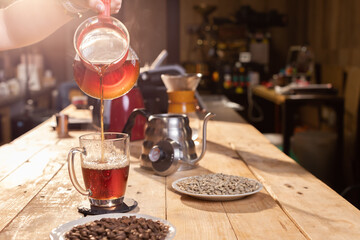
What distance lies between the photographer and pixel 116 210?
1104 mm

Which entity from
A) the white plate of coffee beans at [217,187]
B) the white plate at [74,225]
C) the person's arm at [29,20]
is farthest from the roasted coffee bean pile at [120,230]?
the person's arm at [29,20]

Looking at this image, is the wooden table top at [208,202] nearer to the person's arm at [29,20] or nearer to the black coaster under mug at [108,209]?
the black coaster under mug at [108,209]

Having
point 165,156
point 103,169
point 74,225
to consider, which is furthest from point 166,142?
point 74,225

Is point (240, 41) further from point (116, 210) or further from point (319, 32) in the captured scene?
point (116, 210)

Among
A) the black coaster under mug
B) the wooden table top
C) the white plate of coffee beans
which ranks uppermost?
the white plate of coffee beans

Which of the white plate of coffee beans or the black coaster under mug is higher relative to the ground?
the white plate of coffee beans

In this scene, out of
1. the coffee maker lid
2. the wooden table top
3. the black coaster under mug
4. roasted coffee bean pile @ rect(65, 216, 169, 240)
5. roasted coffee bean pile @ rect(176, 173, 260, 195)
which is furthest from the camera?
the coffee maker lid

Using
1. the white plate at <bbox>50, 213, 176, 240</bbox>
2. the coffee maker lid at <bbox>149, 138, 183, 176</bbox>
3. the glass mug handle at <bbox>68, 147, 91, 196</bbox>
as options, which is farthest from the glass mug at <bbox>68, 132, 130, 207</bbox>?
the coffee maker lid at <bbox>149, 138, 183, 176</bbox>

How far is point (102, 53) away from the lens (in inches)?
48.8

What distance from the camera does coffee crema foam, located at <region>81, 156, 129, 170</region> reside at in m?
1.10

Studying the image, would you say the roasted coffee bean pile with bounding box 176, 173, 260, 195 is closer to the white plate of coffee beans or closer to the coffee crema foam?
the white plate of coffee beans

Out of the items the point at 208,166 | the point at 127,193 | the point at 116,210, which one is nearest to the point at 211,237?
the point at 116,210

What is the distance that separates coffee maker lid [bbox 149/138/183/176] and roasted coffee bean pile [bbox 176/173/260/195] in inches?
4.5

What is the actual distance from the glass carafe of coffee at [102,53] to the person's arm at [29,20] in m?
0.22
